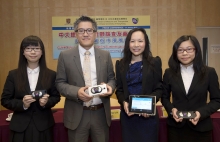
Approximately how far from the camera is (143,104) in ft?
6.16

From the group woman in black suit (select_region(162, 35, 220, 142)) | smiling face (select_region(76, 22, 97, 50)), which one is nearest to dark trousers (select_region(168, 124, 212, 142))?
woman in black suit (select_region(162, 35, 220, 142))

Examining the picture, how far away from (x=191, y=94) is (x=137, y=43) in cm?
68

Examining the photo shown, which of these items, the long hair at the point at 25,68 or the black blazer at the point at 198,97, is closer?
the black blazer at the point at 198,97

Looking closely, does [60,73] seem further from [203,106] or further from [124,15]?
[124,15]

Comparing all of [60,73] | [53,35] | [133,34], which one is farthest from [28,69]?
[53,35]

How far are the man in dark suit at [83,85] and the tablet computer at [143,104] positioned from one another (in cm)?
24

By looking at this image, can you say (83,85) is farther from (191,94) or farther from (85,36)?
(191,94)

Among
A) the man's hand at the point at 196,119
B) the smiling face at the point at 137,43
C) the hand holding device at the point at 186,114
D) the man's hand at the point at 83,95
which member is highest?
the smiling face at the point at 137,43

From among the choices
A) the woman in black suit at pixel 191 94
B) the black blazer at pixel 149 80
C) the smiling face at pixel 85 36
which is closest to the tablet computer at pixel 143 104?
the black blazer at pixel 149 80

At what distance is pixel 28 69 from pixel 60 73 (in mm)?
348

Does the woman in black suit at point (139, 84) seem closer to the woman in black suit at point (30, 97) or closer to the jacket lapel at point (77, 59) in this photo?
the jacket lapel at point (77, 59)

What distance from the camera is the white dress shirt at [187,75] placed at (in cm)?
198

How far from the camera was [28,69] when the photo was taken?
83.7 inches

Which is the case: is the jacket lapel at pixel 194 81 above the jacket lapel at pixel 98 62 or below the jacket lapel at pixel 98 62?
below
